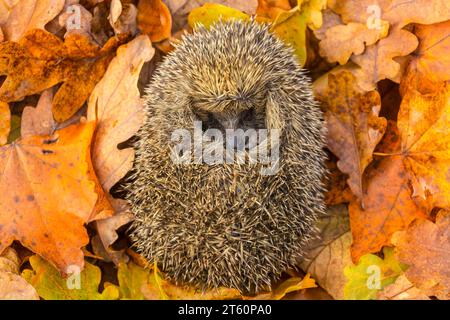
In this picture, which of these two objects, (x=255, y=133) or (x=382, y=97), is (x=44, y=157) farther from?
(x=382, y=97)

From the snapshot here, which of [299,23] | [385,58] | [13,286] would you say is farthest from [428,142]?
[13,286]

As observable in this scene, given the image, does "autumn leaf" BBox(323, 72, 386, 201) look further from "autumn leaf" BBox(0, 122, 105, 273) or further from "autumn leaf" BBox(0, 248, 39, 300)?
"autumn leaf" BBox(0, 248, 39, 300)

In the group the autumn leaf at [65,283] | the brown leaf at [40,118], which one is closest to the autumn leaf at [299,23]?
the brown leaf at [40,118]

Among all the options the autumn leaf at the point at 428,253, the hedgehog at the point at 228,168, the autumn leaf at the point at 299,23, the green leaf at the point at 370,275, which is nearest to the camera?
the hedgehog at the point at 228,168

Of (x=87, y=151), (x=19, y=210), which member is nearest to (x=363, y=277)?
(x=87, y=151)

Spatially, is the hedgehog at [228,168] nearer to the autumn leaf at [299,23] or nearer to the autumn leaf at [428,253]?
the autumn leaf at [299,23]

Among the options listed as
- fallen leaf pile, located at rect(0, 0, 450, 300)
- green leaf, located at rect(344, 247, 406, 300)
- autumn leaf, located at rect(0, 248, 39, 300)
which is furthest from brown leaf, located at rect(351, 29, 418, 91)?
autumn leaf, located at rect(0, 248, 39, 300)

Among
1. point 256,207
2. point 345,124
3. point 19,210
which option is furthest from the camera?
point 345,124
